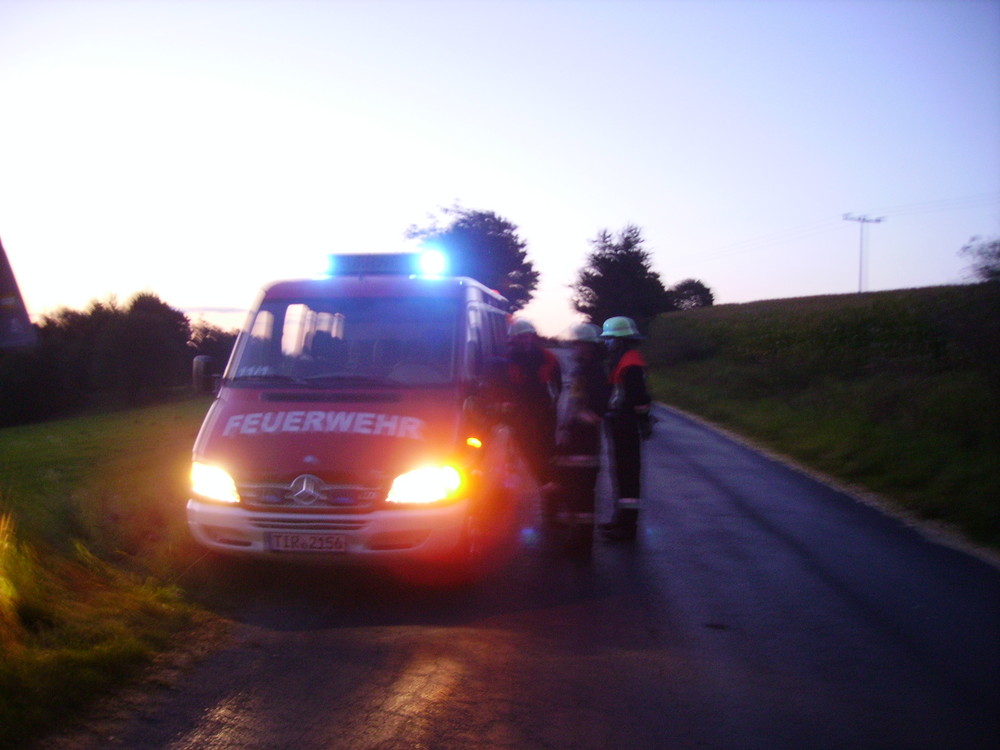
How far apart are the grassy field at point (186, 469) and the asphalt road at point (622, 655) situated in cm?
45

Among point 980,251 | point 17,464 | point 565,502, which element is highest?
point 980,251

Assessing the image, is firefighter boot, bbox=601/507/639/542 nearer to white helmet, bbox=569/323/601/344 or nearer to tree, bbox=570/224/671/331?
white helmet, bbox=569/323/601/344

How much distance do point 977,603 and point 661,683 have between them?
2.83 metres

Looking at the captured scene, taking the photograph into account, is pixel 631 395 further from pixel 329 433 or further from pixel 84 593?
pixel 84 593

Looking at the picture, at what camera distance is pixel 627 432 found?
Result: 798 centimetres

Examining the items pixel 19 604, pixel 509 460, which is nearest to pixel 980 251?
pixel 509 460

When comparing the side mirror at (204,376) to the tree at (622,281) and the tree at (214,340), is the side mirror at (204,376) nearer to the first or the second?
the tree at (214,340)

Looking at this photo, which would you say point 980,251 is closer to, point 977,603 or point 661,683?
point 977,603

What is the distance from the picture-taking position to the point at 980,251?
49.4 feet

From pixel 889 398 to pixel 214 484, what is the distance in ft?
41.8

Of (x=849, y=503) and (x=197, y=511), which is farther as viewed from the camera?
(x=849, y=503)

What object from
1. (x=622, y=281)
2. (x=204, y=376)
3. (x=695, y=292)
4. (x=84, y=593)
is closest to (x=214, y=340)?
(x=622, y=281)

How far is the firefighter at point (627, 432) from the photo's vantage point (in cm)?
794

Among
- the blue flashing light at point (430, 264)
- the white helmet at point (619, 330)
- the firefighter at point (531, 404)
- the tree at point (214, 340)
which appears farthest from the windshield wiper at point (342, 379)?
the tree at point (214, 340)
